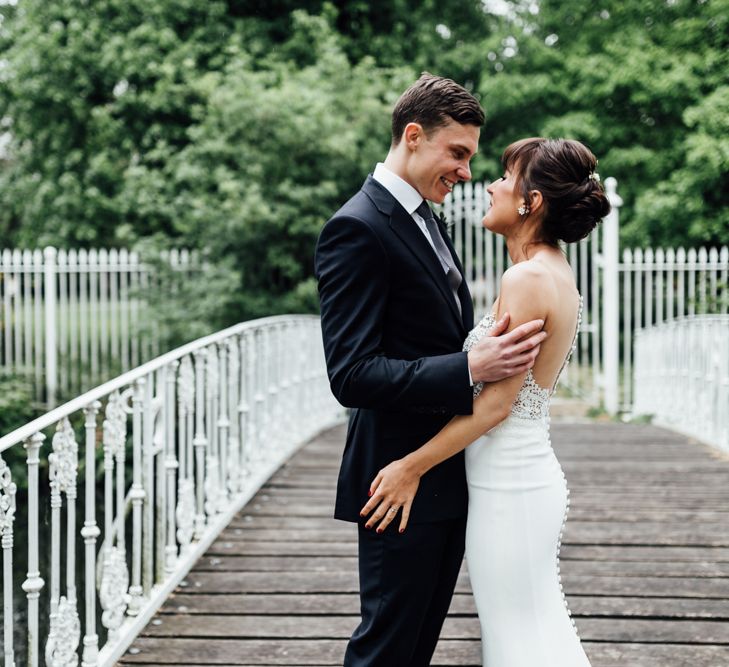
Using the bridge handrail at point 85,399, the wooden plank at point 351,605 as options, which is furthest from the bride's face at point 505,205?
the wooden plank at point 351,605

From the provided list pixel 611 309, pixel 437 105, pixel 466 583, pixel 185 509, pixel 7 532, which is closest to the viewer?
pixel 437 105

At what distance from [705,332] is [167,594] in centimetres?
583

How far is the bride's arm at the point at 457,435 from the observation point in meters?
2.13

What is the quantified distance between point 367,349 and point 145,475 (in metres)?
2.28

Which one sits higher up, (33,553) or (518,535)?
(518,535)

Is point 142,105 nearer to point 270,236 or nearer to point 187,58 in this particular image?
point 187,58

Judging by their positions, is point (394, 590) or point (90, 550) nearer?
point (394, 590)

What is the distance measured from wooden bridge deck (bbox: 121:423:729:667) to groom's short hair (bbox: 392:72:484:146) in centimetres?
206

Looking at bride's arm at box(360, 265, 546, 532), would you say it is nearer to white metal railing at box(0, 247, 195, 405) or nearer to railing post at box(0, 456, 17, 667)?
railing post at box(0, 456, 17, 667)

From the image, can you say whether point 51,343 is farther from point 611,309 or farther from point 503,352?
point 503,352

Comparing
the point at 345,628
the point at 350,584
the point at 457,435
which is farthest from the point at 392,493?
the point at 350,584

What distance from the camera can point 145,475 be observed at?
4.03m

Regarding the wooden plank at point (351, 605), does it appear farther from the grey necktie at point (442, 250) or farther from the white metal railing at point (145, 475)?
the grey necktie at point (442, 250)

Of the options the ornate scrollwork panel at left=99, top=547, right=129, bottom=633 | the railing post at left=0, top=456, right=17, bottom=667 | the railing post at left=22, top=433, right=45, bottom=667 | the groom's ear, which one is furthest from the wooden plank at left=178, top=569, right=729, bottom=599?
the groom's ear
